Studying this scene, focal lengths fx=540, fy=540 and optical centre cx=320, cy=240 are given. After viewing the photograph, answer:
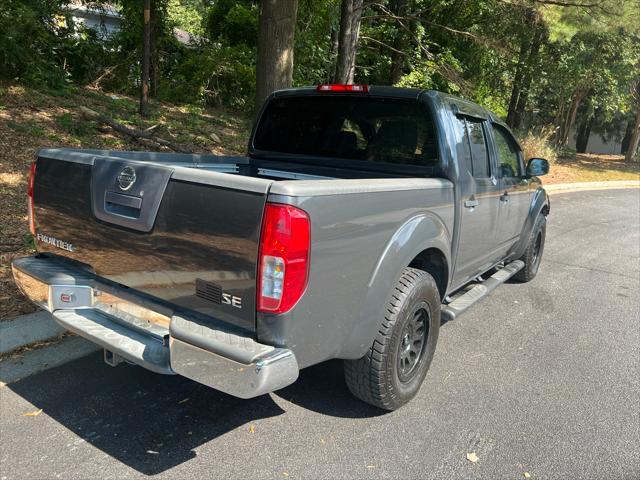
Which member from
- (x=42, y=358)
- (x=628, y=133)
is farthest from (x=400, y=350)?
(x=628, y=133)

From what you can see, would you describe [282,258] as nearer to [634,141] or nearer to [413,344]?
[413,344]

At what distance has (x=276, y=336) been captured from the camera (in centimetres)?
245

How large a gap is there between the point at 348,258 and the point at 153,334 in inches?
42.1

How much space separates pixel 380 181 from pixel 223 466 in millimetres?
1695

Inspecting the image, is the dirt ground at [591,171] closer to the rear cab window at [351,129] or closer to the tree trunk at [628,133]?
the tree trunk at [628,133]

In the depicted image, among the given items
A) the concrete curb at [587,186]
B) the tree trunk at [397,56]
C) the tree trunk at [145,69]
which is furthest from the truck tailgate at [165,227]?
the tree trunk at [397,56]

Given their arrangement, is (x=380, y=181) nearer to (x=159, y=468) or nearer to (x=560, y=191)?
(x=159, y=468)

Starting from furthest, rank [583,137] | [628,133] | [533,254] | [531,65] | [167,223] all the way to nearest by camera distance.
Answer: [583,137]
[628,133]
[531,65]
[533,254]
[167,223]

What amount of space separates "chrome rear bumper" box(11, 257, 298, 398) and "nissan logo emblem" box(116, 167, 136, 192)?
57cm

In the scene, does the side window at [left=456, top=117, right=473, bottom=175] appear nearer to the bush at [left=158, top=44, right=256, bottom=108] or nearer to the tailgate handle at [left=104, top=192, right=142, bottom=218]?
the tailgate handle at [left=104, top=192, right=142, bottom=218]

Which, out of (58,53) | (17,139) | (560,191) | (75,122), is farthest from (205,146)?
(560,191)

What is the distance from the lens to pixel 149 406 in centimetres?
324

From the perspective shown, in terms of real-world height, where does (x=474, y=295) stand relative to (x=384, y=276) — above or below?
below

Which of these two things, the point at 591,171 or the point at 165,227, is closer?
the point at 165,227
